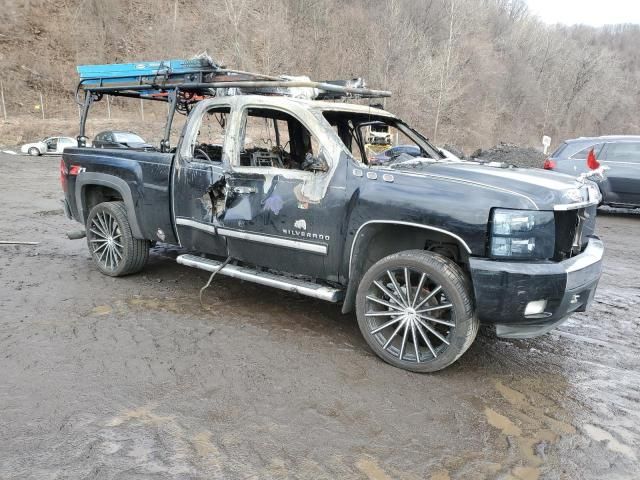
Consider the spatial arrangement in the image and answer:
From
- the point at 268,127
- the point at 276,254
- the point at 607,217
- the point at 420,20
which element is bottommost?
the point at 607,217

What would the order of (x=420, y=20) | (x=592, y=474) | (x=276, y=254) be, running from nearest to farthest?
(x=592, y=474), (x=276, y=254), (x=420, y=20)

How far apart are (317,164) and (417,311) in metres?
1.36

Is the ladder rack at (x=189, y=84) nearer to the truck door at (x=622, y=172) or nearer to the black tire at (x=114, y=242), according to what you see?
the black tire at (x=114, y=242)

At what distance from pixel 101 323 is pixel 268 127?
2.55 m

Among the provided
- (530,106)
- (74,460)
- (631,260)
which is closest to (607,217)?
(631,260)

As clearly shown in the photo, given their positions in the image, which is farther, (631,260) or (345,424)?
(631,260)

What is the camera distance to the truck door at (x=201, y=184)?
4.59 meters

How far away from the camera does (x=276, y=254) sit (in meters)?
4.30

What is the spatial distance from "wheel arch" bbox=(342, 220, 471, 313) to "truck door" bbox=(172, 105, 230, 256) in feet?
4.54

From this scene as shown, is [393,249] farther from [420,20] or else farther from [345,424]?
[420,20]

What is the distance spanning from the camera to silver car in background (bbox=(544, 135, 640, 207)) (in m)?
10.5

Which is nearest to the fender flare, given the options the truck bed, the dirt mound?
the truck bed

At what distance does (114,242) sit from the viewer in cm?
569

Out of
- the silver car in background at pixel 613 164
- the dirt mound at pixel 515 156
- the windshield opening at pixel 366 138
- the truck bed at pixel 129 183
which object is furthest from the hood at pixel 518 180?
the dirt mound at pixel 515 156
